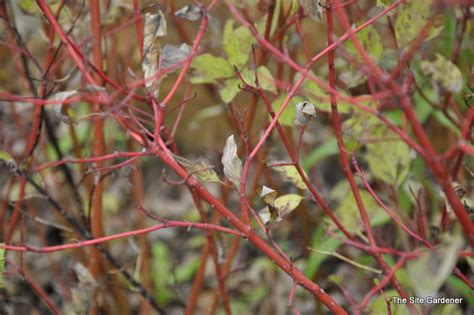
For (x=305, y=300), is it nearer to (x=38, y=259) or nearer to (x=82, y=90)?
(x=38, y=259)

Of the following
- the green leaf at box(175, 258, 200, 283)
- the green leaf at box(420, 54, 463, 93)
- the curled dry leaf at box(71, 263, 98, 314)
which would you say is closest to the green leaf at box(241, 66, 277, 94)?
the green leaf at box(420, 54, 463, 93)

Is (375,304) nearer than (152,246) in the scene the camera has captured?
Yes

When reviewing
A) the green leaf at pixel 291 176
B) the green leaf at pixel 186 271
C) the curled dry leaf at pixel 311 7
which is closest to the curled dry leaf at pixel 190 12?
the curled dry leaf at pixel 311 7

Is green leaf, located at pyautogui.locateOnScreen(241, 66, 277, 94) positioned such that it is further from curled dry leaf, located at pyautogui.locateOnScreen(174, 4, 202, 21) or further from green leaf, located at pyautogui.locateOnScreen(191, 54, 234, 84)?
curled dry leaf, located at pyautogui.locateOnScreen(174, 4, 202, 21)

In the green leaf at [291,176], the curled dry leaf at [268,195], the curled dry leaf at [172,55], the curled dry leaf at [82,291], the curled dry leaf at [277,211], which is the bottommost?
the curled dry leaf at [82,291]

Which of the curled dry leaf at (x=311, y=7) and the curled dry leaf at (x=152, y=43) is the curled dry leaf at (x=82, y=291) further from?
the curled dry leaf at (x=311, y=7)

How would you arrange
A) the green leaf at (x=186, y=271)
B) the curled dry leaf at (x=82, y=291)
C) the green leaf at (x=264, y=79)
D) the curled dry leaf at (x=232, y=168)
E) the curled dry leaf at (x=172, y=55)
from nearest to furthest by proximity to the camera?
the curled dry leaf at (x=232, y=168) < the curled dry leaf at (x=172, y=55) < the green leaf at (x=264, y=79) < the curled dry leaf at (x=82, y=291) < the green leaf at (x=186, y=271)

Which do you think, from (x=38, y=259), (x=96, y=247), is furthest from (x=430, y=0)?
(x=38, y=259)
